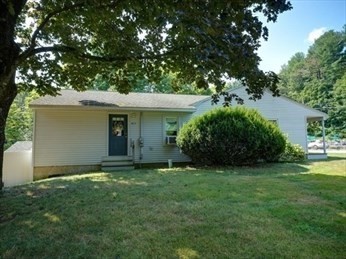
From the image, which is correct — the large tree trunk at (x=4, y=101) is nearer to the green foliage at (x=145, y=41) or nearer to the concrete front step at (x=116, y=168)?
the green foliage at (x=145, y=41)

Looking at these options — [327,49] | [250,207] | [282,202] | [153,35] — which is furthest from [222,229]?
[327,49]

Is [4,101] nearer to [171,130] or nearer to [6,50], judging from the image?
[6,50]

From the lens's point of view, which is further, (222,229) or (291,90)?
(291,90)

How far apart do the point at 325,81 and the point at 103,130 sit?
4577 cm

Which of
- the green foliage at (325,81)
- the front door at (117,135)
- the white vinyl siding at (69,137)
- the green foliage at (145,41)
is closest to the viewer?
the green foliage at (145,41)

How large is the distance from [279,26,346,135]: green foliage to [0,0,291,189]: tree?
103 feet

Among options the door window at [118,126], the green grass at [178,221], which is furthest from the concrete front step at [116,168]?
the green grass at [178,221]

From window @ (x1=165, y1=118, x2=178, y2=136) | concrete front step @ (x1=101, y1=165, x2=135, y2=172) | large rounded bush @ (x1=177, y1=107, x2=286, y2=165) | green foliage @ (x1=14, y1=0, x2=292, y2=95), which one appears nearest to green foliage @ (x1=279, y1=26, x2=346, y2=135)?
large rounded bush @ (x1=177, y1=107, x2=286, y2=165)

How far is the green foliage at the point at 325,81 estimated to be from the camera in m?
40.8

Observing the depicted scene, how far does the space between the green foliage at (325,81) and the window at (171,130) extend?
81.1ft

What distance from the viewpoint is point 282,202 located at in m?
5.72

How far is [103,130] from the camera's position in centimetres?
1327

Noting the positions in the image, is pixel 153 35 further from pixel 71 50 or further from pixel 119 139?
pixel 119 139

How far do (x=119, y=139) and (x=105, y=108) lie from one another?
5.59 feet
